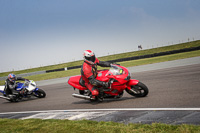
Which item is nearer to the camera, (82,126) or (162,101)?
(82,126)

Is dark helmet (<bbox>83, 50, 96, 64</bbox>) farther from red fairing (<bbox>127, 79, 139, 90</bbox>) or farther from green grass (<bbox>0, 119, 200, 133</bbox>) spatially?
green grass (<bbox>0, 119, 200, 133</bbox>)

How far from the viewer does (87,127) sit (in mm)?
5176

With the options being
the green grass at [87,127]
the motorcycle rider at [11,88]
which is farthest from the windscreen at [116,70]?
the motorcycle rider at [11,88]

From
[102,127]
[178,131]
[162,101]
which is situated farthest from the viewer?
[162,101]

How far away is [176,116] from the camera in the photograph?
16.8ft

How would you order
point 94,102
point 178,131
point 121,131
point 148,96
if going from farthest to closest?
point 94,102
point 148,96
point 121,131
point 178,131

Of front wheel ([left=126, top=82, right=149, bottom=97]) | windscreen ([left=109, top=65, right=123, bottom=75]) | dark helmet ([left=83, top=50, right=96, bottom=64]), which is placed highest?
dark helmet ([left=83, top=50, right=96, bottom=64])

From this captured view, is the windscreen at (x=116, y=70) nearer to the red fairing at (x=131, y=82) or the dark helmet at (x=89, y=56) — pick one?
the red fairing at (x=131, y=82)

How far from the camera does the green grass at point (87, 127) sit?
165 inches

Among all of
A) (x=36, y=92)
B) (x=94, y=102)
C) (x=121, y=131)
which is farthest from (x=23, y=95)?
(x=121, y=131)

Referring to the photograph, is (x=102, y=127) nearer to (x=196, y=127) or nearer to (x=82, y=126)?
(x=82, y=126)

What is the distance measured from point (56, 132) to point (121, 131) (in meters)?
1.51

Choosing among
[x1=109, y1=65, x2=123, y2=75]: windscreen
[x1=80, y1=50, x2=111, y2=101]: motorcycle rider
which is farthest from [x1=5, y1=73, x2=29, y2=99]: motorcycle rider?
[x1=109, y1=65, x2=123, y2=75]: windscreen

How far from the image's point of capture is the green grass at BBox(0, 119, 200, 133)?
4199 millimetres
